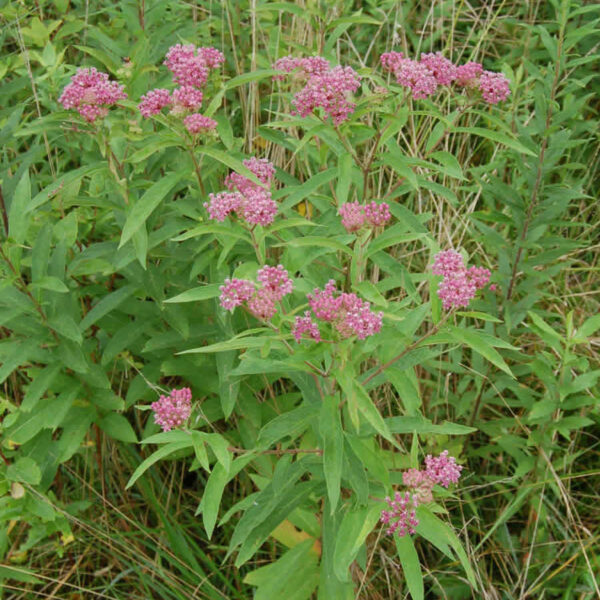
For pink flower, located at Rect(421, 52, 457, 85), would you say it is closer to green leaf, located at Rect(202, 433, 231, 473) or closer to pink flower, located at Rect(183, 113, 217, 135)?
pink flower, located at Rect(183, 113, 217, 135)

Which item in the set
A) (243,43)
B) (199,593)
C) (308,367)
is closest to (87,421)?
(199,593)

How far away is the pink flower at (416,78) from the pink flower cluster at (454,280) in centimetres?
63

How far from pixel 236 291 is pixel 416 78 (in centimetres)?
90

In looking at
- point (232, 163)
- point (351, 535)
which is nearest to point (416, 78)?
point (232, 163)

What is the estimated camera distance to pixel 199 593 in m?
2.75

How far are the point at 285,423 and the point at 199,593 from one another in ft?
3.87

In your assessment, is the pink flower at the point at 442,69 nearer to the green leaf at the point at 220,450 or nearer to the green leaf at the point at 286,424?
the green leaf at the point at 286,424

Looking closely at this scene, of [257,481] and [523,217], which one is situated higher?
[523,217]

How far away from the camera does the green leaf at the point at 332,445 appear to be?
1.73 m

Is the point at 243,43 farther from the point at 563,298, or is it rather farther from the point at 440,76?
the point at 563,298

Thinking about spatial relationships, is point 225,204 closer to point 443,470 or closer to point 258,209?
point 258,209

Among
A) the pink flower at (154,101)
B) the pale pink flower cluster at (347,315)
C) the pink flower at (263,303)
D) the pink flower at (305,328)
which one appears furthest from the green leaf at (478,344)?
the pink flower at (154,101)

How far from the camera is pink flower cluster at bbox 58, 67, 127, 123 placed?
209 centimetres

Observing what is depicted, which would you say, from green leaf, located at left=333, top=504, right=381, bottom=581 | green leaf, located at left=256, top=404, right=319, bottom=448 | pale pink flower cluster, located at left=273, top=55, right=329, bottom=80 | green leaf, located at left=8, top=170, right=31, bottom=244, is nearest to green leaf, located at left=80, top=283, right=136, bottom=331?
green leaf, located at left=8, top=170, right=31, bottom=244
